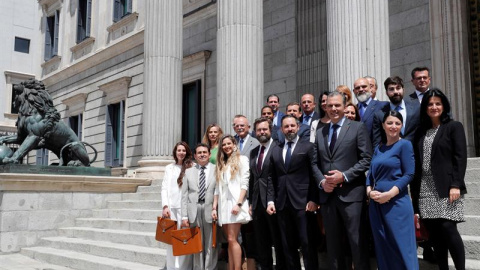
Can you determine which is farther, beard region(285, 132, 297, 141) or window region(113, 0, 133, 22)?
window region(113, 0, 133, 22)

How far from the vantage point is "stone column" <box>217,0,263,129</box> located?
34.8ft

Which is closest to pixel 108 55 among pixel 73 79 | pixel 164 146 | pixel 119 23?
pixel 119 23

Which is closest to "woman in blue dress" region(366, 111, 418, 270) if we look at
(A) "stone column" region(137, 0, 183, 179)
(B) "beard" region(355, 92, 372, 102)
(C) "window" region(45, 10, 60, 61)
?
(B) "beard" region(355, 92, 372, 102)

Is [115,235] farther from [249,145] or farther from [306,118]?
[306,118]

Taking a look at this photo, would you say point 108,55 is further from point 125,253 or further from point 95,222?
point 125,253

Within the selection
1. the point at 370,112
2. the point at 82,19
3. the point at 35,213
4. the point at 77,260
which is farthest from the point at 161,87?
the point at 82,19

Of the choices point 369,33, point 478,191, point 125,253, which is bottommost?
point 125,253

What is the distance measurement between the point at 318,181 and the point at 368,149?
619 millimetres

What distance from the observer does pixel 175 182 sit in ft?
23.7

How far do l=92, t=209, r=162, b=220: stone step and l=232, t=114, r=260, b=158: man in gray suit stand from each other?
3716 mm

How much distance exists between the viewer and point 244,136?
7219mm

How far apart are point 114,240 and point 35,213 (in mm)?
2525

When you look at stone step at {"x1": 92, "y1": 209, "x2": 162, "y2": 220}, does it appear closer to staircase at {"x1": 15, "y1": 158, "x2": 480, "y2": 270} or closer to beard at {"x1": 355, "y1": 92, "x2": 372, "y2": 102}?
staircase at {"x1": 15, "y1": 158, "x2": 480, "y2": 270}

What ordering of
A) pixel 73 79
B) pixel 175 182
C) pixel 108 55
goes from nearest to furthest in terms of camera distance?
pixel 175 182 → pixel 108 55 → pixel 73 79
